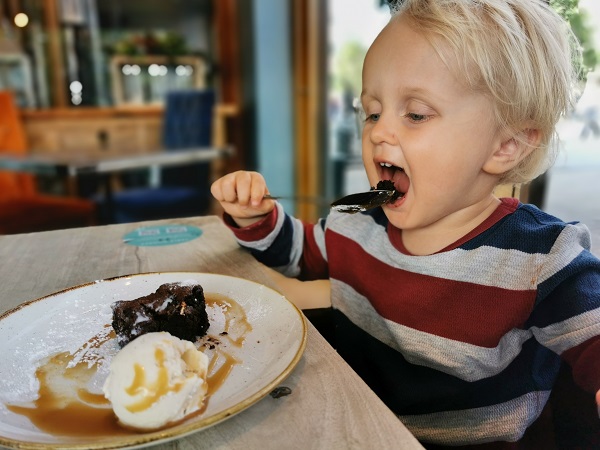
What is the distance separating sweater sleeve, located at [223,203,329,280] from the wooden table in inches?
1.9

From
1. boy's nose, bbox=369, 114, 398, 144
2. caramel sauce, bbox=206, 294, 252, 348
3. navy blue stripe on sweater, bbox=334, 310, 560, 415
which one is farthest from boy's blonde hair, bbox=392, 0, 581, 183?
caramel sauce, bbox=206, 294, 252, 348

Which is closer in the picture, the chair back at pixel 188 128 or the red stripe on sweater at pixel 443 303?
the red stripe on sweater at pixel 443 303

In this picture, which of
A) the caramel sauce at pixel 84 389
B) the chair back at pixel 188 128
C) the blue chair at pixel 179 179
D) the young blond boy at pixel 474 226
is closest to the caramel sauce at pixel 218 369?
the caramel sauce at pixel 84 389

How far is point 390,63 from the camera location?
0.91 m

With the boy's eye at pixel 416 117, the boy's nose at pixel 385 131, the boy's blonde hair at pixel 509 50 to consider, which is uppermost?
the boy's blonde hair at pixel 509 50

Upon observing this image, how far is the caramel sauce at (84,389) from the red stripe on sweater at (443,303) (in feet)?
1.32

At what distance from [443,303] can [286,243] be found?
431 mm

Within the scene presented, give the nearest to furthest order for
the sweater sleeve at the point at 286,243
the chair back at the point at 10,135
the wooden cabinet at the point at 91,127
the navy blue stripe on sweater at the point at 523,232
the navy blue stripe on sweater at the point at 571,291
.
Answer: the navy blue stripe on sweater at the point at 571,291 < the navy blue stripe on sweater at the point at 523,232 < the sweater sleeve at the point at 286,243 < the chair back at the point at 10,135 < the wooden cabinet at the point at 91,127

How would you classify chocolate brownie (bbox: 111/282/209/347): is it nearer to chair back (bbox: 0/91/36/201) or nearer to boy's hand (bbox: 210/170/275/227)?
boy's hand (bbox: 210/170/275/227)

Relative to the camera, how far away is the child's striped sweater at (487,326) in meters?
0.82

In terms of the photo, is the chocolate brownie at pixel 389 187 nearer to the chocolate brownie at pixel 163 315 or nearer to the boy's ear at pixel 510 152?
the boy's ear at pixel 510 152

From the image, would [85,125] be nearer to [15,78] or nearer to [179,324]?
[15,78]

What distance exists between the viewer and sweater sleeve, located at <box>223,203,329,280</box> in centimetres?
114

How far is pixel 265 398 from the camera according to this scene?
1.87 feet
